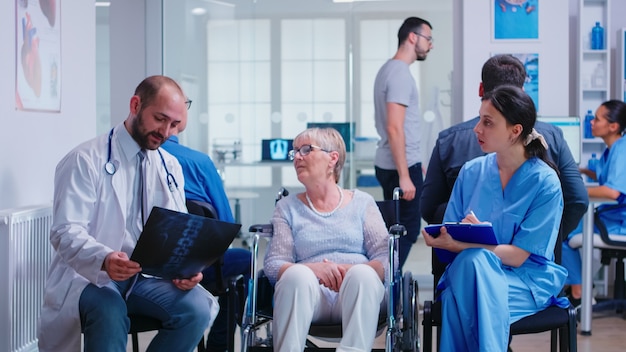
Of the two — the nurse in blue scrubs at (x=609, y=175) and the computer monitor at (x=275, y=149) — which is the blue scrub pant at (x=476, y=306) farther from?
the computer monitor at (x=275, y=149)

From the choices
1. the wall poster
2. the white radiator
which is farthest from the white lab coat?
the wall poster

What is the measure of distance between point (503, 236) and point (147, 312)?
1247mm

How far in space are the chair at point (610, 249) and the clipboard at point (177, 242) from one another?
9.72 feet

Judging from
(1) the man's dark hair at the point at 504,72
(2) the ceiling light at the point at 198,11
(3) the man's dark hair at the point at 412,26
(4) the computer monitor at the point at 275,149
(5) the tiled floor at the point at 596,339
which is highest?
(2) the ceiling light at the point at 198,11

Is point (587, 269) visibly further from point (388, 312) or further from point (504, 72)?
point (388, 312)

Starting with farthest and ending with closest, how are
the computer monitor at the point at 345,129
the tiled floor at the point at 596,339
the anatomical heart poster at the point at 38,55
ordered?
the computer monitor at the point at 345,129 < the tiled floor at the point at 596,339 < the anatomical heart poster at the point at 38,55

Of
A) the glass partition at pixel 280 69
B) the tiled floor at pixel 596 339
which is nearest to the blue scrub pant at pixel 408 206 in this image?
the tiled floor at pixel 596 339

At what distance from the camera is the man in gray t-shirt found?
493 cm

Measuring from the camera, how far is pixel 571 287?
5.54 m

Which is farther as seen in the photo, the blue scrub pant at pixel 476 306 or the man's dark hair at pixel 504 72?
the man's dark hair at pixel 504 72

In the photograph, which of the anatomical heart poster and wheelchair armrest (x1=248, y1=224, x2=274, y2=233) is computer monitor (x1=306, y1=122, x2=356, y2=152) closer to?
the anatomical heart poster

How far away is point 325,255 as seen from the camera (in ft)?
10.8

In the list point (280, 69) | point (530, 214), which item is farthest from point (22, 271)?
point (280, 69)

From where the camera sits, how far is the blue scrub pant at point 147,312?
279 cm
